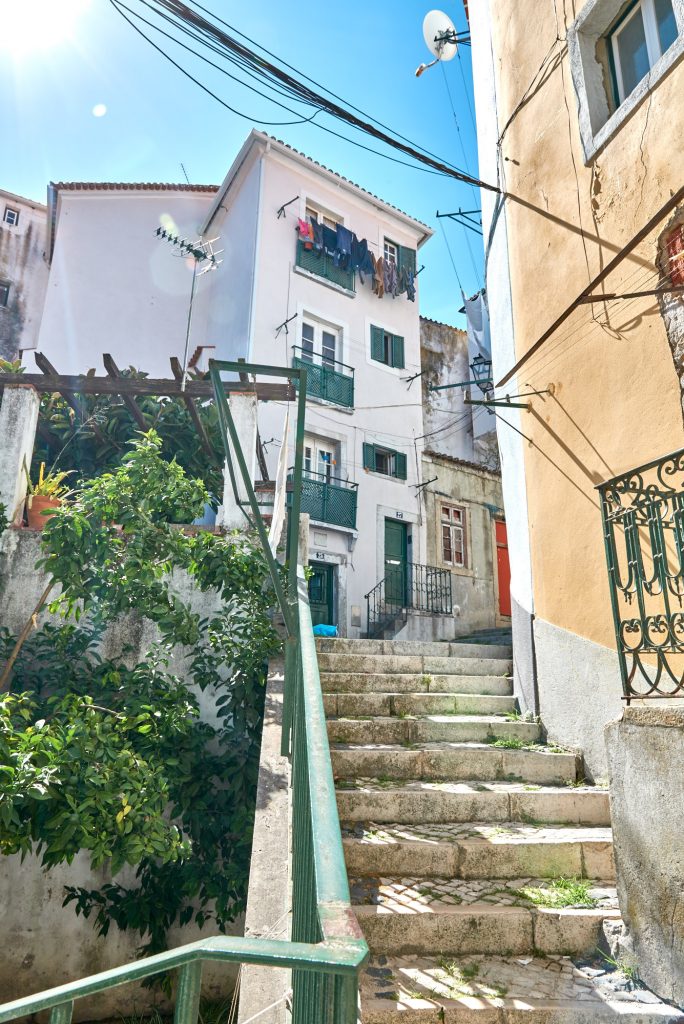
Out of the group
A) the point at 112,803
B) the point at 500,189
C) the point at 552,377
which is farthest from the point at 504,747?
the point at 500,189

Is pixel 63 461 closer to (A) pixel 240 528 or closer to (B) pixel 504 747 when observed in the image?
(A) pixel 240 528

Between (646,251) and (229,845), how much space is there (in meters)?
5.14

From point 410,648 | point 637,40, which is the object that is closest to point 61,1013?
point 410,648

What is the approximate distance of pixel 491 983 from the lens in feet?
8.29

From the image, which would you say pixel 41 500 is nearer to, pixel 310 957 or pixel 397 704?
pixel 397 704

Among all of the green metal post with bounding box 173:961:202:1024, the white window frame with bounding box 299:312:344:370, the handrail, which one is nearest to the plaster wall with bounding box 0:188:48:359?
the white window frame with bounding box 299:312:344:370

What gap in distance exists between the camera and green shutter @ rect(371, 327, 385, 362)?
54.6ft

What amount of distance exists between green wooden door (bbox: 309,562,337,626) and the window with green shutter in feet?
18.9

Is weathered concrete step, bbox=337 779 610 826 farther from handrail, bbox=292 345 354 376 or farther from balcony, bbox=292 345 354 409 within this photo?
handrail, bbox=292 345 354 376

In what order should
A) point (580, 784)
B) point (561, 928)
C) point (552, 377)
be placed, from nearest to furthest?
point (561, 928)
point (580, 784)
point (552, 377)

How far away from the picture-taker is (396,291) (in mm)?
17375

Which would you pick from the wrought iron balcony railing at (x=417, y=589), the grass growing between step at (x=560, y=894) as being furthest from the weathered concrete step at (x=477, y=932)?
the wrought iron balcony railing at (x=417, y=589)

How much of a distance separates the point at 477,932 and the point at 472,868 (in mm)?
482

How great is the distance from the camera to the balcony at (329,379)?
1496 centimetres
